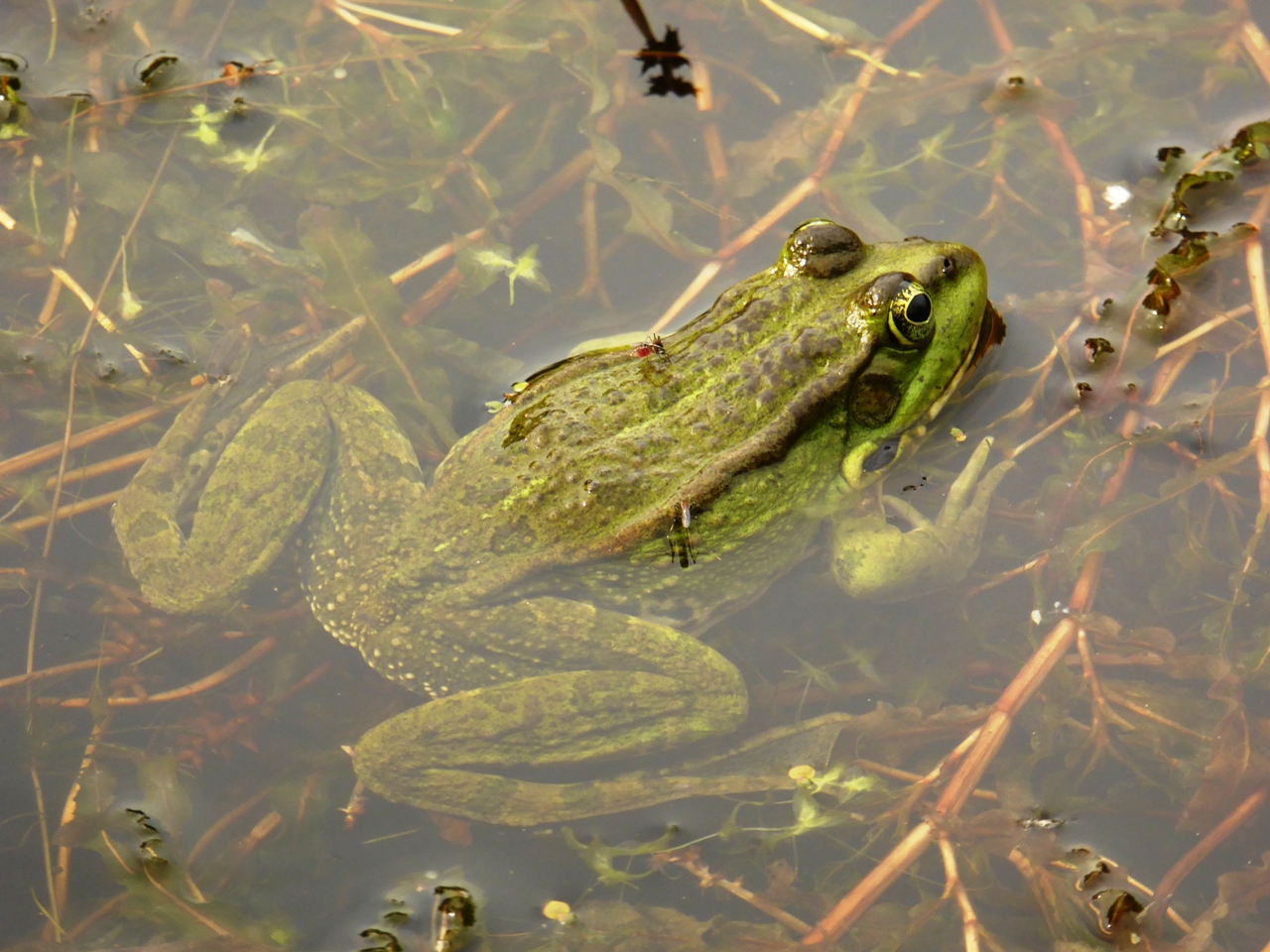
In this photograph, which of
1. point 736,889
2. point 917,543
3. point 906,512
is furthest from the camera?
point 906,512

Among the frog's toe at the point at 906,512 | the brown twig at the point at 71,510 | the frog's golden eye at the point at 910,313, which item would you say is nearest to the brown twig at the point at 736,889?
the frog's toe at the point at 906,512

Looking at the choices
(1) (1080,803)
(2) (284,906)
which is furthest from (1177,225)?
(2) (284,906)

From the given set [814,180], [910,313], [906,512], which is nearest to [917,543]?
[906,512]

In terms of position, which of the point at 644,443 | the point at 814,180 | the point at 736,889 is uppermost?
the point at 814,180

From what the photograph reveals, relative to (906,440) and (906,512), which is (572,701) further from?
(906,440)

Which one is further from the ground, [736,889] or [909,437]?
[909,437]

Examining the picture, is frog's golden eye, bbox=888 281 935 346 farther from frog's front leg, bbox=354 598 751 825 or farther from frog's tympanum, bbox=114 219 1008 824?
frog's front leg, bbox=354 598 751 825

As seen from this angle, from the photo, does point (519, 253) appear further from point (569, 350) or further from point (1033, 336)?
point (1033, 336)
